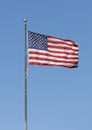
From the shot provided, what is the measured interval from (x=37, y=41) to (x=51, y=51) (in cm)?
156

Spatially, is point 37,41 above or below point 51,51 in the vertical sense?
above

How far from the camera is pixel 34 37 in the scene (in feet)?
152

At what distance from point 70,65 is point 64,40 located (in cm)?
209

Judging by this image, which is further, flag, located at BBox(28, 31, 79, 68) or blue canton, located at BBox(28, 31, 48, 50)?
blue canton, located at BBox(28, 31, 48, 50)

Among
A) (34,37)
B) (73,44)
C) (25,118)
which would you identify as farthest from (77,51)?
(25,118)

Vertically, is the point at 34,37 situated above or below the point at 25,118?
above

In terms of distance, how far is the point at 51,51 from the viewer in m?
47.6

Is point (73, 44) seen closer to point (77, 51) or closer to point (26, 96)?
point (77, 51)

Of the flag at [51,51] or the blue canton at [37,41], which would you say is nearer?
the flag at [51,51]

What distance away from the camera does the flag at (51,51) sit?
46000mm

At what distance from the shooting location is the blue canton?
46.2 metres

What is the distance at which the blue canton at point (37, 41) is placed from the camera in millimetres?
46156

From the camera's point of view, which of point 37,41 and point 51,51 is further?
point 51,51

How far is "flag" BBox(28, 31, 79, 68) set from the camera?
4600cm
